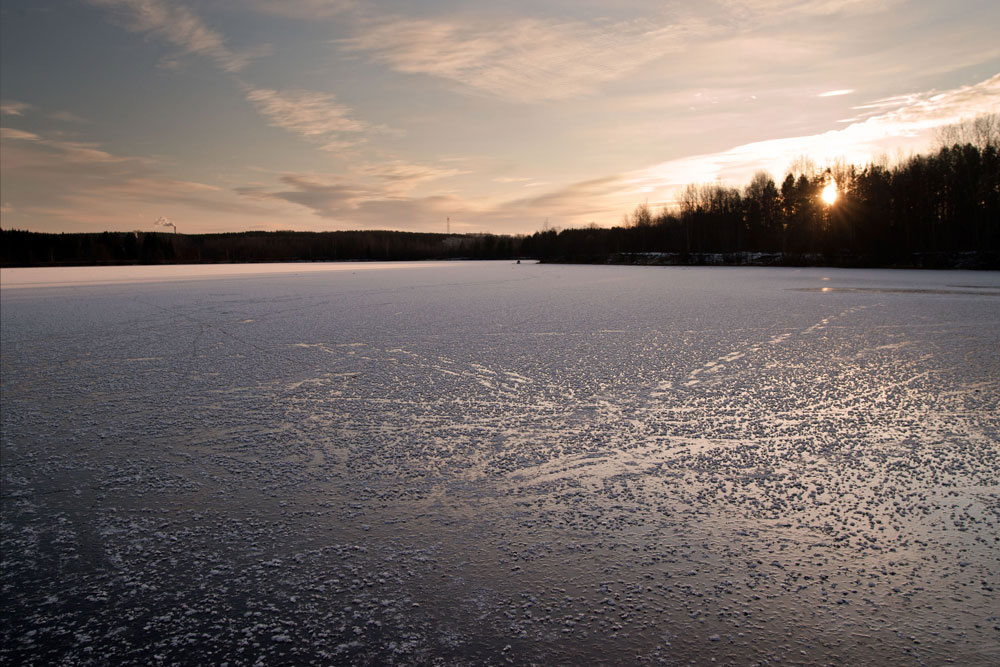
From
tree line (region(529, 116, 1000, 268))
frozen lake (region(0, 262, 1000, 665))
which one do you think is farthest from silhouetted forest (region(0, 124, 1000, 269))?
frozen lake (region(0, 262, 1000, 665))

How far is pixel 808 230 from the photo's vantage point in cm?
5766

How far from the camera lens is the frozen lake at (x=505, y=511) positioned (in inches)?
76.8

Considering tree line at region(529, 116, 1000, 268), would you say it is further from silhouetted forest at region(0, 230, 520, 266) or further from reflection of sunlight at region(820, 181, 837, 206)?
silhouetted forest at region(0, 230, 520, 266)

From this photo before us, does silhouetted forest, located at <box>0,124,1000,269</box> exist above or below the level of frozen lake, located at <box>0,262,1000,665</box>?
above

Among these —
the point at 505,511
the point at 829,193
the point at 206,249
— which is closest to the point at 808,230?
the point at 829,193

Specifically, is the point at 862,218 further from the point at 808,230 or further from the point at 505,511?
the point at 505,511

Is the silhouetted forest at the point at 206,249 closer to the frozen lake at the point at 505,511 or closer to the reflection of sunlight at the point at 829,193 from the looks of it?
the reflection of sunlight at the point at 829,193

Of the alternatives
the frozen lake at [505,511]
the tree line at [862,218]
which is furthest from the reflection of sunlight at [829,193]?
the frozen lake at [505,511]

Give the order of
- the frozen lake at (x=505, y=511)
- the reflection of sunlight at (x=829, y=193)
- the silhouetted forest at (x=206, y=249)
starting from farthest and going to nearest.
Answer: the silhouetted forest at (x=206, y=249) < the reflection of sunlight at (x=829, y=193) < the frozen lake at (x=505, y=511)

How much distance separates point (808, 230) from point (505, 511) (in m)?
63.4

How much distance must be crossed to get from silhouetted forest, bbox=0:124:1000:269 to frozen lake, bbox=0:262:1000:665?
122 feet

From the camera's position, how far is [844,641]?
74.1 inches

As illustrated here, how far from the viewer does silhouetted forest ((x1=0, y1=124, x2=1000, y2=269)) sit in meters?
41.4

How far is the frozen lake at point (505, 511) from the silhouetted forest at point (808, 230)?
37.1 m
